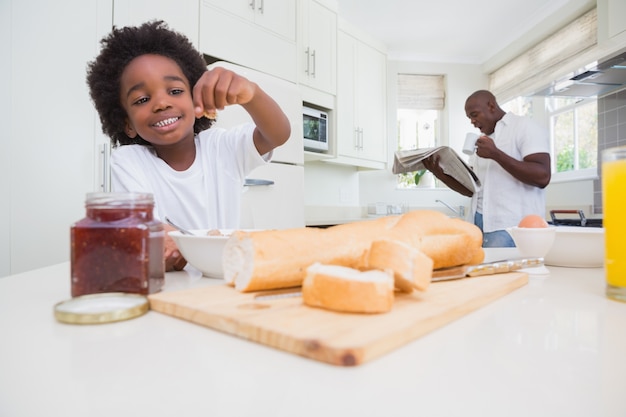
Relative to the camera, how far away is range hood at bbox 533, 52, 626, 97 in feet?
8.38

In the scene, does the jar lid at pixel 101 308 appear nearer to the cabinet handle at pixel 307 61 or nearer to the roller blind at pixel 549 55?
the cabinet handle at pixel 307 61

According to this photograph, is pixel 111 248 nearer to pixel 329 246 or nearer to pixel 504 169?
pixel 329 246

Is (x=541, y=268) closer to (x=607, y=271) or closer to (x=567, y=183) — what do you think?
(x=607, y=271)

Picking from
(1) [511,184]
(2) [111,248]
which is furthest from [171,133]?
(1) [511,184]

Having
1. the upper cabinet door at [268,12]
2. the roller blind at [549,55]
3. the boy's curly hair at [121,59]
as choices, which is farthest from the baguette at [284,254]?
the roller blind at [549,55]

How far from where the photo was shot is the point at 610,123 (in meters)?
3.27

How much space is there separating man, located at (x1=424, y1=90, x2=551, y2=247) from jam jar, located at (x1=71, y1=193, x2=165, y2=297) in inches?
72.8

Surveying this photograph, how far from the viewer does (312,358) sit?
333mm

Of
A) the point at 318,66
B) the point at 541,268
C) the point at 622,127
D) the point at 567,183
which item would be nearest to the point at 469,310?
the point at 541,268

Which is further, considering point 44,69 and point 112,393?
point 44,69

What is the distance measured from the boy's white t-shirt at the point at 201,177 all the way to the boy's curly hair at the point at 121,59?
0.53 feet

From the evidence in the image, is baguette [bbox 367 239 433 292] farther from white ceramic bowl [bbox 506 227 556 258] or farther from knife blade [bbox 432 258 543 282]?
white ceramic bowl [bbox 506 227 556 258]

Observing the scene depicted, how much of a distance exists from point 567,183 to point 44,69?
4207mm

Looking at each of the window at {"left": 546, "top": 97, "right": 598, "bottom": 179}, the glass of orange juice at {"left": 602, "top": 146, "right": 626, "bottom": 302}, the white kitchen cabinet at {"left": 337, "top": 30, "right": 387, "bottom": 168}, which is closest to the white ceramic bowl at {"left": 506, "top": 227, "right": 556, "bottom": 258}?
the glass of orange juice at {"left": 602, "top": 146, "right": 626, "bottom": 302}
